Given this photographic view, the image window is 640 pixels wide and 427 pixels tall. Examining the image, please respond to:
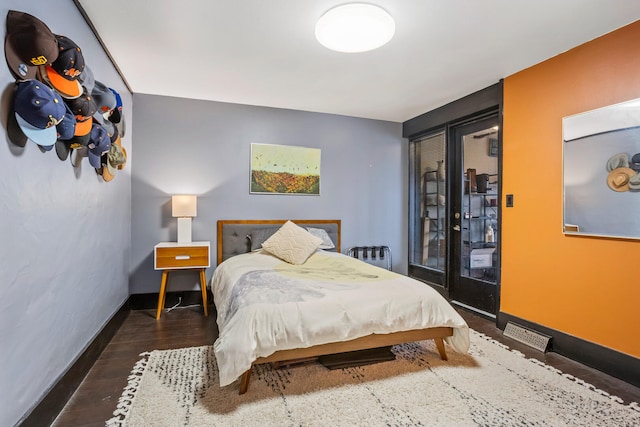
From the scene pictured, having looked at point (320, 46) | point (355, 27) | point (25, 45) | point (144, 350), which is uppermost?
point (320, 46)

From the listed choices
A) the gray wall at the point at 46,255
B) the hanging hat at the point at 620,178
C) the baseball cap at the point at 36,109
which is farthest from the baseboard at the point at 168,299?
the hanging hat at the point at 620,178

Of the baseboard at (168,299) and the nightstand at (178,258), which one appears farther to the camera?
the baseboard at (168,299)

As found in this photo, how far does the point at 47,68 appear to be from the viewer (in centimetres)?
157

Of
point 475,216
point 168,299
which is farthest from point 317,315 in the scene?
point 475,216

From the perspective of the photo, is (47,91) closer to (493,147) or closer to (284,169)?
(284,169)

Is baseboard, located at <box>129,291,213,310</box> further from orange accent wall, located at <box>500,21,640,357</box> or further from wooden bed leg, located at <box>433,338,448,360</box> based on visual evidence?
orange accent wall, located at <box>500,21,640,357</box>

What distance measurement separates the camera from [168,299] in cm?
376

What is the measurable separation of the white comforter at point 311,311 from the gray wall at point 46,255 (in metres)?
0.88

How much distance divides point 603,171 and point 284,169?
10.4ft

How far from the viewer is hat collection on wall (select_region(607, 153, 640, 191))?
2.16 meters

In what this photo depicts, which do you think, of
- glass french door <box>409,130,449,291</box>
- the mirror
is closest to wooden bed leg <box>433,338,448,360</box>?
the mirror

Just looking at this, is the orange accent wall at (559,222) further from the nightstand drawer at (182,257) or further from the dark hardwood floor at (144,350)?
the nightstand drawer at (182,257)

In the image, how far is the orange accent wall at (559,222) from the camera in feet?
7.34

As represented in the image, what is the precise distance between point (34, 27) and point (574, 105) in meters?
3.51
